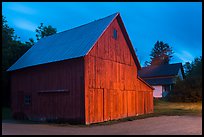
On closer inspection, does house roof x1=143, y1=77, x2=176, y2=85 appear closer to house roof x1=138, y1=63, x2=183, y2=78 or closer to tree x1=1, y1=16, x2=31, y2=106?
house roof x1=138, y1=63, x2=183, y2=78

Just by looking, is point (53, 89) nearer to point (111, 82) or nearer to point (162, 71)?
point (111, 82)

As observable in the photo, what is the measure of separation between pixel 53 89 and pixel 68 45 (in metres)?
4.07

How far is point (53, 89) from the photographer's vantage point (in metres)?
24.1

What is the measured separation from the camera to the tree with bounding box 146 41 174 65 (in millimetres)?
114938

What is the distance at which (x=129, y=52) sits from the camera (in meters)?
27.4

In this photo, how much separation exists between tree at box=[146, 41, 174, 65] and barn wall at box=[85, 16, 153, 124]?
87.7m

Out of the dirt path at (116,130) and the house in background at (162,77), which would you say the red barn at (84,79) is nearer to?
the dirt path at (116,130)

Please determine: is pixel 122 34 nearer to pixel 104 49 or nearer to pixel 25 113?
pixel 104 49

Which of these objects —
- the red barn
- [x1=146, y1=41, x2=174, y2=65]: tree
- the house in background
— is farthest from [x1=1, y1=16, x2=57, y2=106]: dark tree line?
[x1=146, y1=41, x2=174, y2=65]: tree

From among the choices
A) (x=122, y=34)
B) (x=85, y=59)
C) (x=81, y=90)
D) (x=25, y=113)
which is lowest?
(x=25, y=113)

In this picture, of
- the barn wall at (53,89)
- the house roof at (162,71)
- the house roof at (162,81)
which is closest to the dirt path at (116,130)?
the barn wall at (53,89)

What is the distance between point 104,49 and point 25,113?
10.1 m

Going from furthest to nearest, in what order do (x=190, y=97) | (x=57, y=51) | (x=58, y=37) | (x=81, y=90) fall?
(x=190, y=97), (x=58, y=37), (x=57, y=51), (x=81, y=90)

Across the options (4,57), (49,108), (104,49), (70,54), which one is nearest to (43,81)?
(49,108)
